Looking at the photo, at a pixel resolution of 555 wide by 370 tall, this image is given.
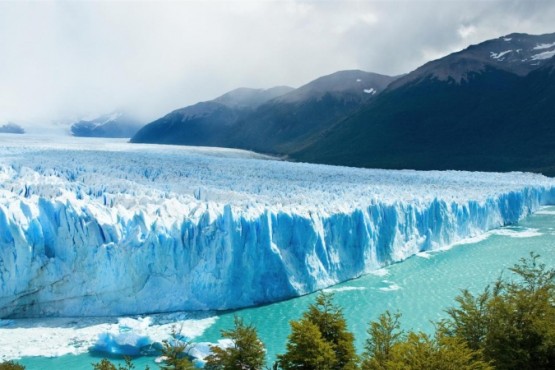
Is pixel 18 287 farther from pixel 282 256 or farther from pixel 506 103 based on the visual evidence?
pixel 506 103

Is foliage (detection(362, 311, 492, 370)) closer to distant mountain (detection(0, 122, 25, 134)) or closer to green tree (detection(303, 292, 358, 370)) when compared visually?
green tree (detection(303, 292, 358, 370))

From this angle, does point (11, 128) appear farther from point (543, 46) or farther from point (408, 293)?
point (408, 293)

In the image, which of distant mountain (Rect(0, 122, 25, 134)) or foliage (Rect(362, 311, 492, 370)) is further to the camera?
distant mountain (Rect(0, 122, 25, 134))

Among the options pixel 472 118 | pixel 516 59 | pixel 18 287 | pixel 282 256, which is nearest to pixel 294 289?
pixel 282 256

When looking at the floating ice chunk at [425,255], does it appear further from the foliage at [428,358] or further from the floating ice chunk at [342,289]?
the foliage at [428,358]

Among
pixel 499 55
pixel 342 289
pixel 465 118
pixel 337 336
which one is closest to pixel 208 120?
pixel 465 118

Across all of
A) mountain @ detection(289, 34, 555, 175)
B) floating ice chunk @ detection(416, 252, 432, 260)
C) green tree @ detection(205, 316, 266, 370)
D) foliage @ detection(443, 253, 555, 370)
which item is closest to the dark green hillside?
mountain @ detection(289, 34, 555, 175)
